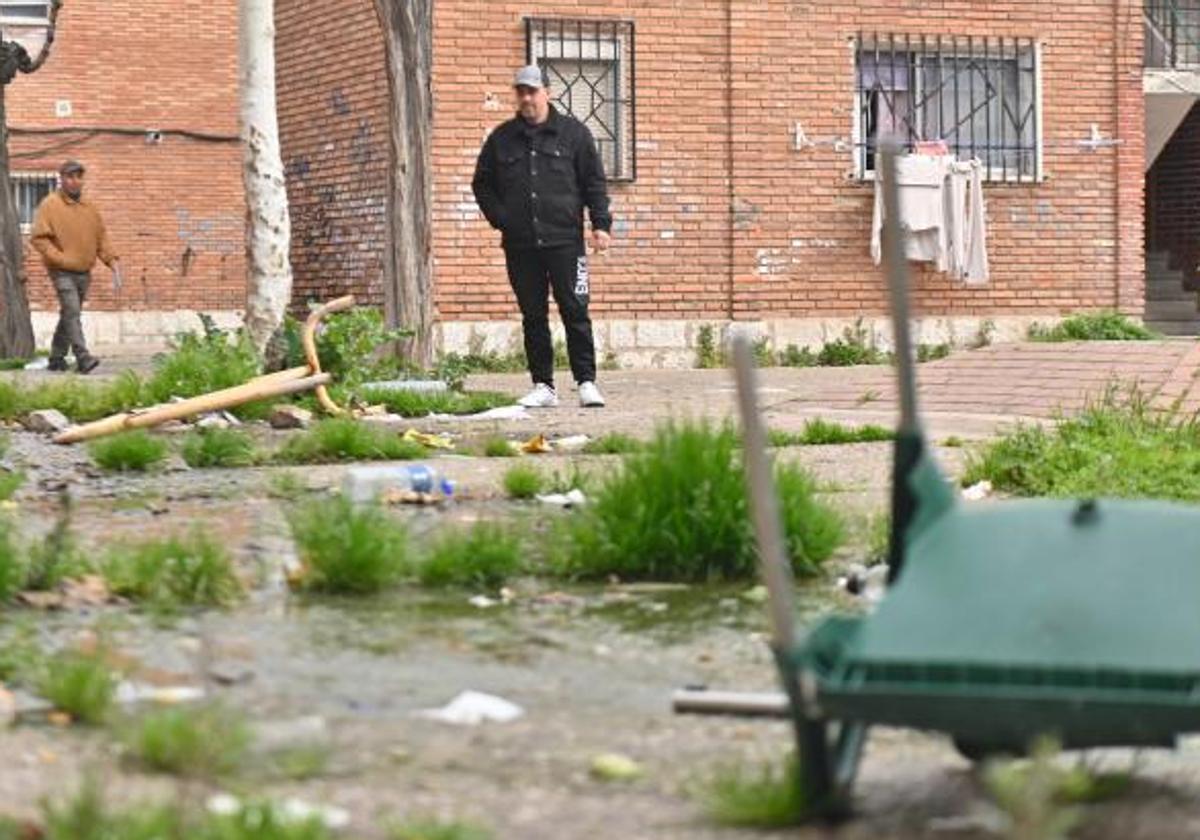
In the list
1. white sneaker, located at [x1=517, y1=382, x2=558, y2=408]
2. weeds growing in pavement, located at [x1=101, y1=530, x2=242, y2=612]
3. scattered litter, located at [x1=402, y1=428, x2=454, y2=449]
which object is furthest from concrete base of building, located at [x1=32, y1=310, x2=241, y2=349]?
weeds growing in pavement, located at [x1=101, y1=530, x2=242, y2=612]

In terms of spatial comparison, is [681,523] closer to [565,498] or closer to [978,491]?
[565,498]

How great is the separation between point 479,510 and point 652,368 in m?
13.1

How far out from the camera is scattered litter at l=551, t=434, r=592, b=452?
10773mm

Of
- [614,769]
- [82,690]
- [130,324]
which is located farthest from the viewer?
[130,324]

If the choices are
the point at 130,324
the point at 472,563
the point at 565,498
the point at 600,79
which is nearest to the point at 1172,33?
the point at 600,79

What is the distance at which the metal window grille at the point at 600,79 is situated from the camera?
2092 cm

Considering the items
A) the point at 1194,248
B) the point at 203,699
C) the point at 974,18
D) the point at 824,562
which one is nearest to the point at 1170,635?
the point at 203,699

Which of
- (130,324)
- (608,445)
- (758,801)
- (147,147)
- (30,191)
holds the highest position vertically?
(147,147)

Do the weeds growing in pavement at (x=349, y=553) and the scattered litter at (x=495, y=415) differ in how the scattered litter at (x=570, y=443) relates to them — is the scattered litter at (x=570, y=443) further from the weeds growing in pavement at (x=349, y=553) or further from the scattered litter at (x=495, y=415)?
the weeds growing in pavement at (x=349, y=553)

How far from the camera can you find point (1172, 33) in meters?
24.9

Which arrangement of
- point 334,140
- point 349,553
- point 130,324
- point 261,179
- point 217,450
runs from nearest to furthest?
point 349,553 < point 217,450 < point 261,179 < point 334,140 < point 130,324

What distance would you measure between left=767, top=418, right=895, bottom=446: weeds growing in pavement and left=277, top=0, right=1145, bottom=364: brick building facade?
31.3 ft

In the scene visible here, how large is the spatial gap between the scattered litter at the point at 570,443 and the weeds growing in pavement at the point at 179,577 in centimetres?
473

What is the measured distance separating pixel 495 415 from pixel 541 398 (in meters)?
0.96
